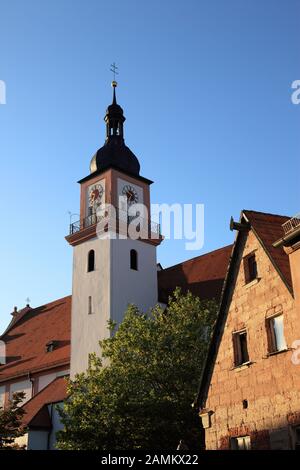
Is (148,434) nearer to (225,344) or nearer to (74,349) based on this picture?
(225,344)

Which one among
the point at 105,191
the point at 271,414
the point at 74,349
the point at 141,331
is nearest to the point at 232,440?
the point at 271,414

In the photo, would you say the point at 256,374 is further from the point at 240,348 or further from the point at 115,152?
the point at 115,152

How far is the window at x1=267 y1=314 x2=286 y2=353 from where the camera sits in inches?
586

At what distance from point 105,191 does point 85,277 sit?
17.3 ft

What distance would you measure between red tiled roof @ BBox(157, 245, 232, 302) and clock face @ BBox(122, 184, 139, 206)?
17.2 feet

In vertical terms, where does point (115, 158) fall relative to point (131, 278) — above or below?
above

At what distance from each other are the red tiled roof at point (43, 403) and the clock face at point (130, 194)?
11.3 m

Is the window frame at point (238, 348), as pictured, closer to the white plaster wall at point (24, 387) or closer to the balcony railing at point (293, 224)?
the balcony railing at point (293, 224)

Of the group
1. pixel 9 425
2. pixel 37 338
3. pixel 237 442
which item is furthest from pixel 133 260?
pixel 237 442

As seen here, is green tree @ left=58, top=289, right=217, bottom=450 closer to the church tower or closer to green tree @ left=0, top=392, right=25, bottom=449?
green tree @ left=0, top=392, right=25, bottom=449

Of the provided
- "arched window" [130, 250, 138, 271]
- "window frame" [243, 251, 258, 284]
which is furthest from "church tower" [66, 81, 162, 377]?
"window frame" [243, 251, 258, 284]

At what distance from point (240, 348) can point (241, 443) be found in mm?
2398

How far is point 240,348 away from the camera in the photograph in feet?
54.0

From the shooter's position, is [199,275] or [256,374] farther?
[199,275]
